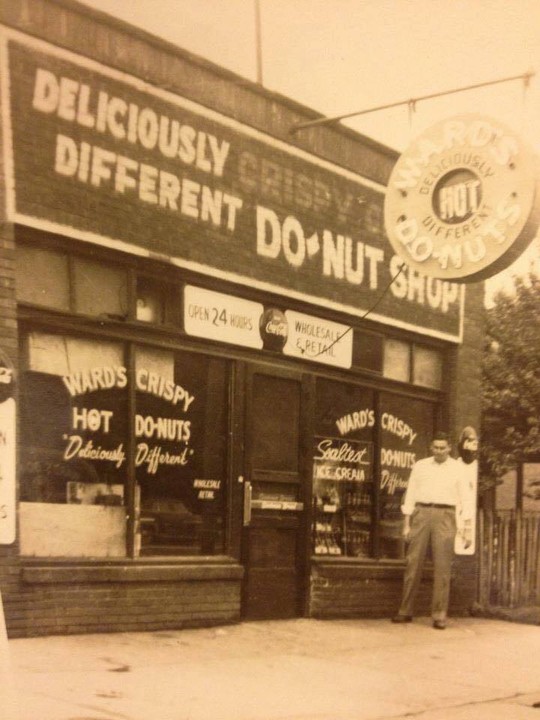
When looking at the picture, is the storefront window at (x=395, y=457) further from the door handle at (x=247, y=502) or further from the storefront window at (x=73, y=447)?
the storefront window at (x=73, y=447)

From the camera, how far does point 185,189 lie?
372 inches

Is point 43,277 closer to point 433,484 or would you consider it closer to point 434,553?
point 433,484

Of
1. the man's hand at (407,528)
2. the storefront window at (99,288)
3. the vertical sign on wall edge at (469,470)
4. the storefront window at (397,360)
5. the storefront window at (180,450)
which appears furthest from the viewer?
the vertical sign on wall edge at (469,470)

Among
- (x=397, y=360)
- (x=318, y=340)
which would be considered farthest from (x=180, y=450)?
(x=397, y=360)

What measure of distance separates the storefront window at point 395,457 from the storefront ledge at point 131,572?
8.23 ft

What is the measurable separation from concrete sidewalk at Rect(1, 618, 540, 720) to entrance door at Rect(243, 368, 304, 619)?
1.03 feet

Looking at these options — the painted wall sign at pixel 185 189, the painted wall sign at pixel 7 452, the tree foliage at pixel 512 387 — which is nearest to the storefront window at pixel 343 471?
the painted wall sign at pixel 185 189

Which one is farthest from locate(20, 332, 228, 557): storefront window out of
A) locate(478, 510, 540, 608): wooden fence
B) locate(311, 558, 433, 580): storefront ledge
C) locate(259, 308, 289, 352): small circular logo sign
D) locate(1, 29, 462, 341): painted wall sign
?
locate(478, 510, 540, 608): wooden fence

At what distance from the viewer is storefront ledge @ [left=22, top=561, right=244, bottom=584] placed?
819 cm

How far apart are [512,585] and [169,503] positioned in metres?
5.34

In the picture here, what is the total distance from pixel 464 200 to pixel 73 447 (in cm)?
385

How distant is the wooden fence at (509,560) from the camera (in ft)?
42.6

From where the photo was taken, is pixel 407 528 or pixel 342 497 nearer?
pixel 342 497

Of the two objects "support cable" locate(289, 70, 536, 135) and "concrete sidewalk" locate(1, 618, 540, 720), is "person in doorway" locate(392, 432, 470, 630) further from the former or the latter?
"support cable" locate(289, 70, 536, 135)
